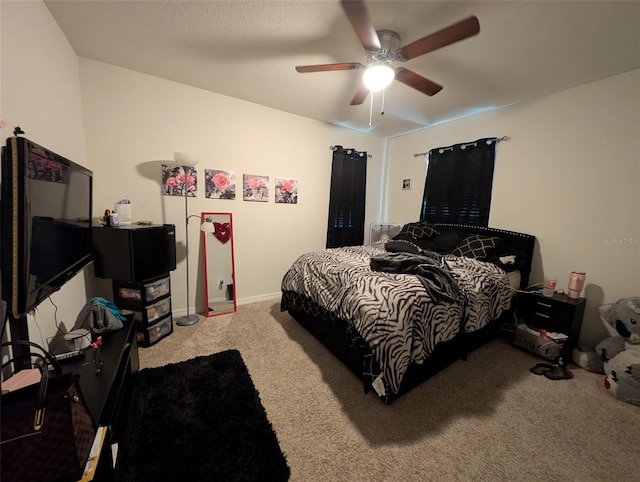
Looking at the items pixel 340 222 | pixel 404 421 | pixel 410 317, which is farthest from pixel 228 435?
pixel 340 222

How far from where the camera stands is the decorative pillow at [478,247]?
8.68 feet

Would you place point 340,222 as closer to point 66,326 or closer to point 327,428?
point 327,428

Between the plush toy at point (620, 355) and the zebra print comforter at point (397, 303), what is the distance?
0.72m

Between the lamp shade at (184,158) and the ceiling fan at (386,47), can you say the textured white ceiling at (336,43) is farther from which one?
the lamp shade at (184,158)

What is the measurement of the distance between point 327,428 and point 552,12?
2.92 metres

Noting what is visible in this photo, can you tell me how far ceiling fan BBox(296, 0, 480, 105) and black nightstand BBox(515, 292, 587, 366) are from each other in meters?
2.18

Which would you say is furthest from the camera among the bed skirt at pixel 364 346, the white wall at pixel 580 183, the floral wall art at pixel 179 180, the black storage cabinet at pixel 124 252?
the floral wall art at pixel 179 180

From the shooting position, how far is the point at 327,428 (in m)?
1.48

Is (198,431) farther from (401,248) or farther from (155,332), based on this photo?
(401,248)

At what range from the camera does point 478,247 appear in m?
2.69

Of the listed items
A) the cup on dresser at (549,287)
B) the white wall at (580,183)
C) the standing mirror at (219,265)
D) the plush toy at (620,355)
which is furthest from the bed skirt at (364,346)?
the standing mirror at (219,265)

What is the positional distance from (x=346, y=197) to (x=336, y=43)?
7.38 feet

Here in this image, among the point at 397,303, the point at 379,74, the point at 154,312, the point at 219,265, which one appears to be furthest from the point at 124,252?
the point at 379,74

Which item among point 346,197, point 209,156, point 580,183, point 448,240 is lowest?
point 448,240
